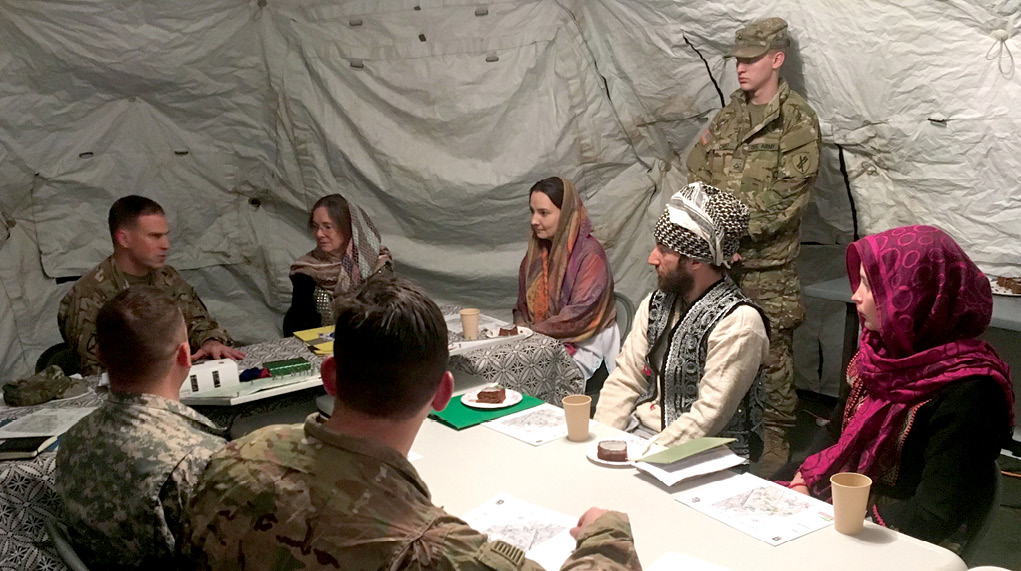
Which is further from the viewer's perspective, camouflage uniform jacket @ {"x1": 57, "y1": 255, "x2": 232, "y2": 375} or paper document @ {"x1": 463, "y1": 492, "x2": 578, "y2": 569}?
camouflage uniform jacket @ {"x1": 57, "y1": 255, "x2": 232, "y2": 375}

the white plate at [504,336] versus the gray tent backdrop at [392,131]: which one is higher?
the gray tent backdrop at [392,131]

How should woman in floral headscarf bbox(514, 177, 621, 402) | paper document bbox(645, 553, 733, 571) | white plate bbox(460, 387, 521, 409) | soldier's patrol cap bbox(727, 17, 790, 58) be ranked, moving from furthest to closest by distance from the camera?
1. soldier's patrol cap bbox(727, 17, 790, 58)
2. woman in floral headscarf bbox(514, 177, 621, 402)
3. white plate bbox(460, 387, 521, 409)
4. paper document bbox(645, 553, 733, 571)

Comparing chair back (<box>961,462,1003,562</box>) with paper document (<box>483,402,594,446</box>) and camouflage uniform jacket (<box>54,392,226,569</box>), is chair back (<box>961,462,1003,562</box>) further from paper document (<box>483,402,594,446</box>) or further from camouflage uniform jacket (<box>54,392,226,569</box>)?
camouflage uniform jacket (<box>54,392,226,569</box>)

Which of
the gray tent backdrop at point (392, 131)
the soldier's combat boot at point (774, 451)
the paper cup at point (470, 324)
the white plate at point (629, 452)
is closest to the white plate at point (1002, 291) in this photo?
the gray tent backdrop at point (392, 131)

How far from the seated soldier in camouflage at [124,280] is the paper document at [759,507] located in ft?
6.85

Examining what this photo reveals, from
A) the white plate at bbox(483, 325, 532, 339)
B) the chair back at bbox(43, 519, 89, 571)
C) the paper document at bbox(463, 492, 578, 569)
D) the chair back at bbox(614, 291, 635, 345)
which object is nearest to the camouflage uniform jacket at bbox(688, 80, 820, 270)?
the chair back at bbox(614, 291, 635, 345)

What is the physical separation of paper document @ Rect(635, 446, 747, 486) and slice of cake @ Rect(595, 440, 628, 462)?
6 centimetres

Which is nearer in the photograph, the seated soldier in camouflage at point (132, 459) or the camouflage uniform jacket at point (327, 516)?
the camouflage uniform jacket at point (327, 516)

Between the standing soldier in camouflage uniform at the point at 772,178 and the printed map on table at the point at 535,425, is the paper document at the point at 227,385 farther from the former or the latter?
the standing soldier in camouflage uniform at the point at 772,178

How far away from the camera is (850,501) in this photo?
1.51m

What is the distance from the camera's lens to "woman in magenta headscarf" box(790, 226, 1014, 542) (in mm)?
1786

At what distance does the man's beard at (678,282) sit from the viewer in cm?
248

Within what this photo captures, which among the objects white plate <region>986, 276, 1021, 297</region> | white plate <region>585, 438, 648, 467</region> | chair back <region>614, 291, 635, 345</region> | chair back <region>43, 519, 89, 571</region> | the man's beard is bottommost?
chair back <region>614, 291, 635, 345</region>

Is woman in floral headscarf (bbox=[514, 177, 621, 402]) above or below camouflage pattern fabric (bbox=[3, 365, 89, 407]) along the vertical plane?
below
